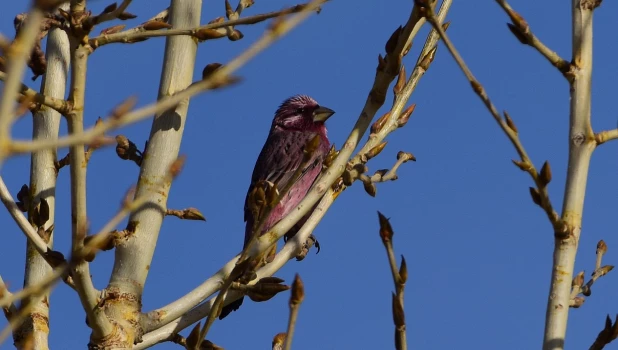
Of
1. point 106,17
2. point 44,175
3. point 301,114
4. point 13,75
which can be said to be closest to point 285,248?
point 44,175

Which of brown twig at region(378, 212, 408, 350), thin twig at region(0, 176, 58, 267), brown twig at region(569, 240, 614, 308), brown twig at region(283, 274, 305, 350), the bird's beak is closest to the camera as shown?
brown twig at region(283, 274, 305, 350)

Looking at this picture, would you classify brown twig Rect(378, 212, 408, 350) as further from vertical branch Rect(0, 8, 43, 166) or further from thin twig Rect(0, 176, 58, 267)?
vertical branch Rect(0, 8, 43, 166)

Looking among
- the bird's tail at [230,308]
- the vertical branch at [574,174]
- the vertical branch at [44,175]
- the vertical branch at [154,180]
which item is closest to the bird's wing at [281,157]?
the bird's tail at [230,308]

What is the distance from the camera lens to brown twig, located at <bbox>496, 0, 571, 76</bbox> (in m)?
3.81

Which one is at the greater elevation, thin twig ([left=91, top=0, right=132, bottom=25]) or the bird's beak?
the bird's beak

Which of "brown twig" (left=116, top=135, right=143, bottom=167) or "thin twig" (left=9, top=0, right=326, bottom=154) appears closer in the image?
"thin twig" (left=9, top=0, right=326, bottom=154)

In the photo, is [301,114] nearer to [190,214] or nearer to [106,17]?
[190,214]

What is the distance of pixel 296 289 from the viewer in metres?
3.51

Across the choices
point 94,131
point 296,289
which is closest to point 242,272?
point 296,289

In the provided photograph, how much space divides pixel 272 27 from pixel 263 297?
1.89 meters

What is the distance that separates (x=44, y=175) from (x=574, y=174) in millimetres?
3220

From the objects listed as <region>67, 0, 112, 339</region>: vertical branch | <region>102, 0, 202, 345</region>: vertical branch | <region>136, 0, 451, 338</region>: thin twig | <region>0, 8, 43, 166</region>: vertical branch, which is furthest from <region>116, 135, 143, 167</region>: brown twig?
<region>0, 8, 43, 166</region>: vertical branch

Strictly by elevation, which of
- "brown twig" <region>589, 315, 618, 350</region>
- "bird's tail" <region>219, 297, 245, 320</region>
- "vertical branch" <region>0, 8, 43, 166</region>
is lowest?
"vertical branch" <region>0, 8, 43, 166</region>

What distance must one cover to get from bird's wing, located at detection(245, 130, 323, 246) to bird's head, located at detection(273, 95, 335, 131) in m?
0.20
